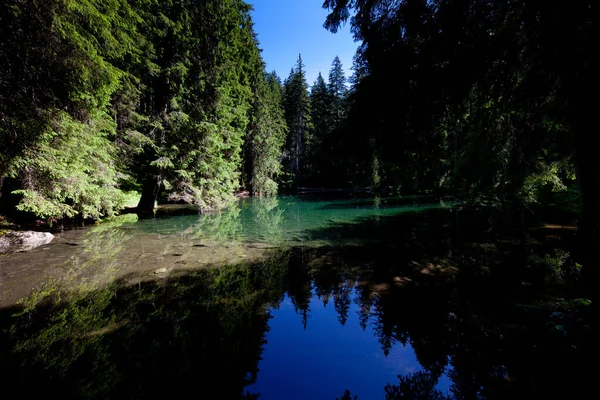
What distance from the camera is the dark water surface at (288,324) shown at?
337 centimetres

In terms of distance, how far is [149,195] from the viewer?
18875mm

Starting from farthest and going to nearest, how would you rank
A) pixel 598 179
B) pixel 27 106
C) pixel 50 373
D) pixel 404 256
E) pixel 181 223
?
pixel 181 223
pixel 404 256
pixel 27 106
pixel 50 373
pixel 598 179

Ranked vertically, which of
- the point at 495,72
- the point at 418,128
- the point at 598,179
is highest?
the point at 495,72

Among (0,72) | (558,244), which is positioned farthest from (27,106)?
(558,244)

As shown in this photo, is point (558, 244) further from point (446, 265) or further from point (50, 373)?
point (50, 373)

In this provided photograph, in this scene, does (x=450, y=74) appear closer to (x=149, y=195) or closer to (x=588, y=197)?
(x=588, y=197)

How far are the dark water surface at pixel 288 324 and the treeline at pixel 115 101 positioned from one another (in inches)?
137

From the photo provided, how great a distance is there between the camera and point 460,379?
337 centimetres

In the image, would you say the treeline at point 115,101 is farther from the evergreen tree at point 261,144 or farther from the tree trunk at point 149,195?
the evergreen tree at point 261,144

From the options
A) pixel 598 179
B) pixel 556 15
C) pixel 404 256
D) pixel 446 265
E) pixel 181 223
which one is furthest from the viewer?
pixel 181 223

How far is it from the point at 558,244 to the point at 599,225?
7.58 metres

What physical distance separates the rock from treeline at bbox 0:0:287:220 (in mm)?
1075

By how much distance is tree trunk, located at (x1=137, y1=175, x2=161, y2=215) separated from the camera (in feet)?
59.1

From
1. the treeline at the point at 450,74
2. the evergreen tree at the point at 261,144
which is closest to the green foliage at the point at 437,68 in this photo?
the treeline at the point at 450,74
